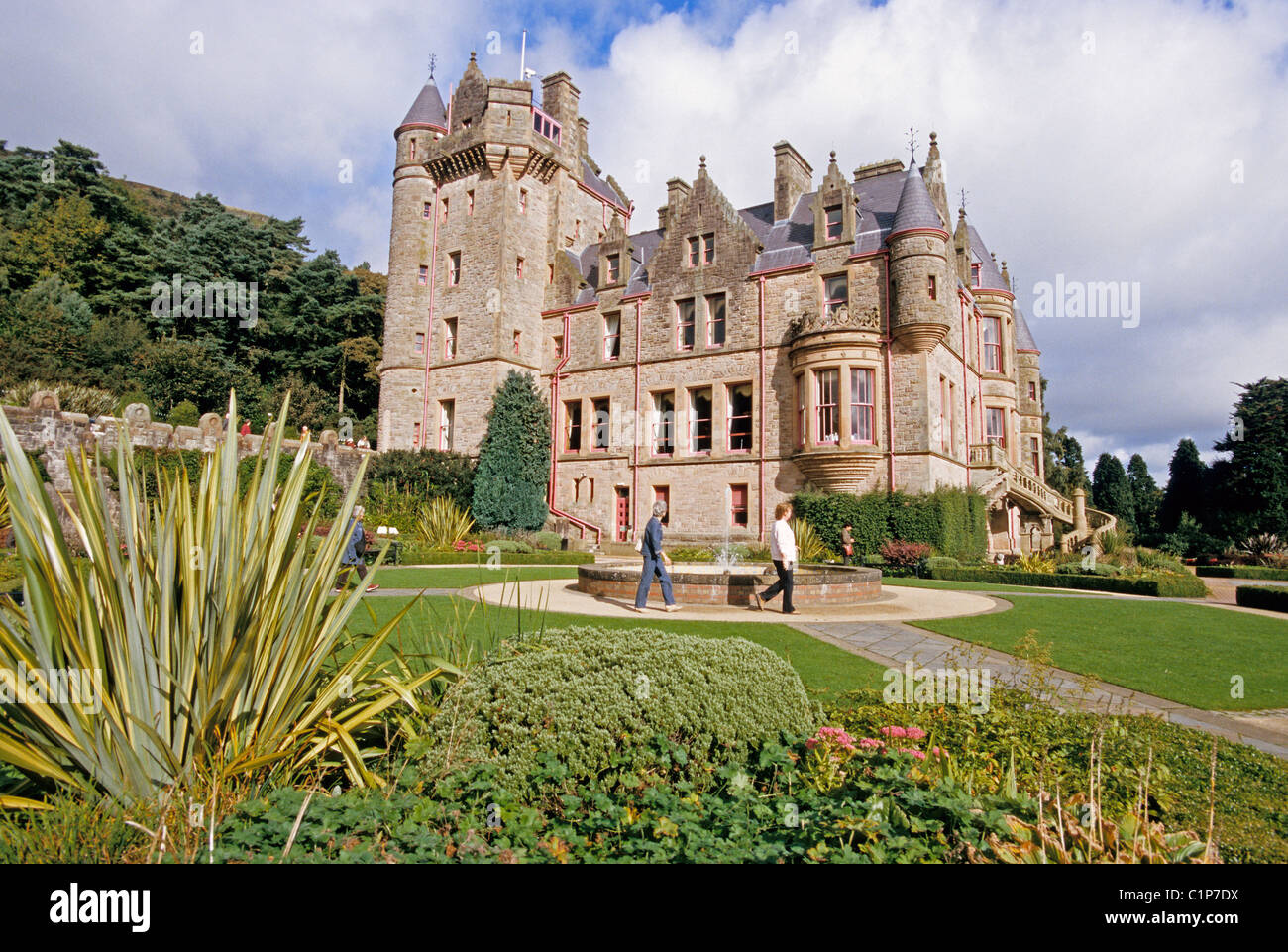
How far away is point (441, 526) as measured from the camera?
23312 millimetres

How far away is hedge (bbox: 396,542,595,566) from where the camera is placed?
19.6 metres

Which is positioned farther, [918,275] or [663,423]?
[663,423]

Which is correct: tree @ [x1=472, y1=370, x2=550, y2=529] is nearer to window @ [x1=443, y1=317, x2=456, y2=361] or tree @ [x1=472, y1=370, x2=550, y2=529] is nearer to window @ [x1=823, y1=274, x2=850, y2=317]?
window @ [x1=443, y1=317, x2=456, y2=361]

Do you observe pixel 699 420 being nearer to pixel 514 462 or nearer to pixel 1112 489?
pixel 514 462

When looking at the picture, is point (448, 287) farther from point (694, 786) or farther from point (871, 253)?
point (694, 786)

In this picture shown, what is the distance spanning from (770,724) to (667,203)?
28.7 meters

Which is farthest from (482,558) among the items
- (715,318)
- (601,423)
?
(715,318)

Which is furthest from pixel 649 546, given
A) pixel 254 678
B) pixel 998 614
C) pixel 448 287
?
pixel 448 287

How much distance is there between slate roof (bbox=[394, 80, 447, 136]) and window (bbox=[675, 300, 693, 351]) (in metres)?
15.8

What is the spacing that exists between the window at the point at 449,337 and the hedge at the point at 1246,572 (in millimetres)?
32104

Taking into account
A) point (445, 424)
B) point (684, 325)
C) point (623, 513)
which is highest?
point (684, 325)

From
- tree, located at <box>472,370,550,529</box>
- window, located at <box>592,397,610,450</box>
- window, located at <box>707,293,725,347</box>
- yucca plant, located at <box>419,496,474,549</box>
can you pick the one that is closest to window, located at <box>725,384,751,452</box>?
window, located at <box>707,293,725,347</box>

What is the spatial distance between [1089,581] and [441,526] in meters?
19.3
